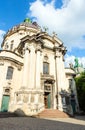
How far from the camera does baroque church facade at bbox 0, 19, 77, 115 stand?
2261 cm

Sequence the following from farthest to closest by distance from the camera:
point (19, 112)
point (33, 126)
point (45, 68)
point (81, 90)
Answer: point (81, 90), point (45, 68), point (19, 112), point (33, 126)

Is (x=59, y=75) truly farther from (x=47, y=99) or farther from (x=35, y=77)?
(x=35, y=77)

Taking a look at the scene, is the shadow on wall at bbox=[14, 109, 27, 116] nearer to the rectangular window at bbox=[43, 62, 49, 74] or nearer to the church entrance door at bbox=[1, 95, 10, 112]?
the church entrance door at bbox=[1, 95, 10, 112]

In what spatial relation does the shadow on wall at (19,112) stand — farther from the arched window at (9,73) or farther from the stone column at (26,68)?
the arched window at (9,73)

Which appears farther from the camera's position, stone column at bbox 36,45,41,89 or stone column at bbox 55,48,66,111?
stone column at bbox 55,48,66,111

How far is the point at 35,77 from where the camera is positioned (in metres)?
25.1

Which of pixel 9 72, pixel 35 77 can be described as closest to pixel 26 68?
pixel 35 77

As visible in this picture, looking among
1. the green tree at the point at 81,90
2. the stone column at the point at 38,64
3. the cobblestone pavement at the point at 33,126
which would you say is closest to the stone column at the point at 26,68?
the stone column at the point at 38,64

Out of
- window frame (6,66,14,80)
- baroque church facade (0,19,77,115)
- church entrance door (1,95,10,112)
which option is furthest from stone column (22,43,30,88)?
church entrance door (1,95,10,112)

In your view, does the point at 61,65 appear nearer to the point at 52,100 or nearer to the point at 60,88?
the point at 60,88

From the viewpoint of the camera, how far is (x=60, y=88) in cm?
2658

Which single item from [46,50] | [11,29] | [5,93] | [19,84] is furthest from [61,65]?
[11,29]

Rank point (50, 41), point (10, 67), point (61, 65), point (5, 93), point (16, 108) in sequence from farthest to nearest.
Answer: point (50, 41)
point (61, 65)
point (10, 67)
point (5, 93)
point (16, 108)

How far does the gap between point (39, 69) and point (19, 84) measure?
14.3 feet
